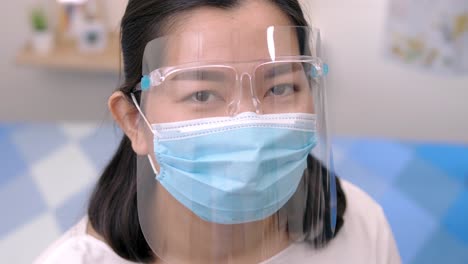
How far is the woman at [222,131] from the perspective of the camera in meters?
1.01

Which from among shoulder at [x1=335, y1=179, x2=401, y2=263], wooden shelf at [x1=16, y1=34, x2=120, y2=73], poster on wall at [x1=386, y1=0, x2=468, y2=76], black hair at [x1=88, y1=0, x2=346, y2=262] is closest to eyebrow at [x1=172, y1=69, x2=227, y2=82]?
black hair at [x1=88, y1=0, x2=346, y2=262]

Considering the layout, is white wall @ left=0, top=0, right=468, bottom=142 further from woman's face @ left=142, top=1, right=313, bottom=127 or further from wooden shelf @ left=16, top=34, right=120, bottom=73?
woman's face @ left=142, top=1, right=313, bottom=127

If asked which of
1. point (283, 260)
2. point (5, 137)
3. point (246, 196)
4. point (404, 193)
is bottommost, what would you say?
point (404, 193)

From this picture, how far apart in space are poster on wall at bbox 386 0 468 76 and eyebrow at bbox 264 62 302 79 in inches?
74.6

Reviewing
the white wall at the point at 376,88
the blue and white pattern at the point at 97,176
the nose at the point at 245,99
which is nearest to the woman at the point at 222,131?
the nose at the point at 245,99

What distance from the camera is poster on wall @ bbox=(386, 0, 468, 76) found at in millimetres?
2789

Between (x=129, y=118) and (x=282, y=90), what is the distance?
0.32 metres

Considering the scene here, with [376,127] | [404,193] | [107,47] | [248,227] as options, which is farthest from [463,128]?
[248,227]

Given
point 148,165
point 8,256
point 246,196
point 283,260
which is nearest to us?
point 246,196

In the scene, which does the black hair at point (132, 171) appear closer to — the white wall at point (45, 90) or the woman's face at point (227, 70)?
the woman's face at point (227, 70)

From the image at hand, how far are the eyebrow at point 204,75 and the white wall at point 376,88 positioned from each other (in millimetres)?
1872

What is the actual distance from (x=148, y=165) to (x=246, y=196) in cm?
22

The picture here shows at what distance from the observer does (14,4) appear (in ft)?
9.12

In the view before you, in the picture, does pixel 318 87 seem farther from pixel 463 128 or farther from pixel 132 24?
pixel 463 128
